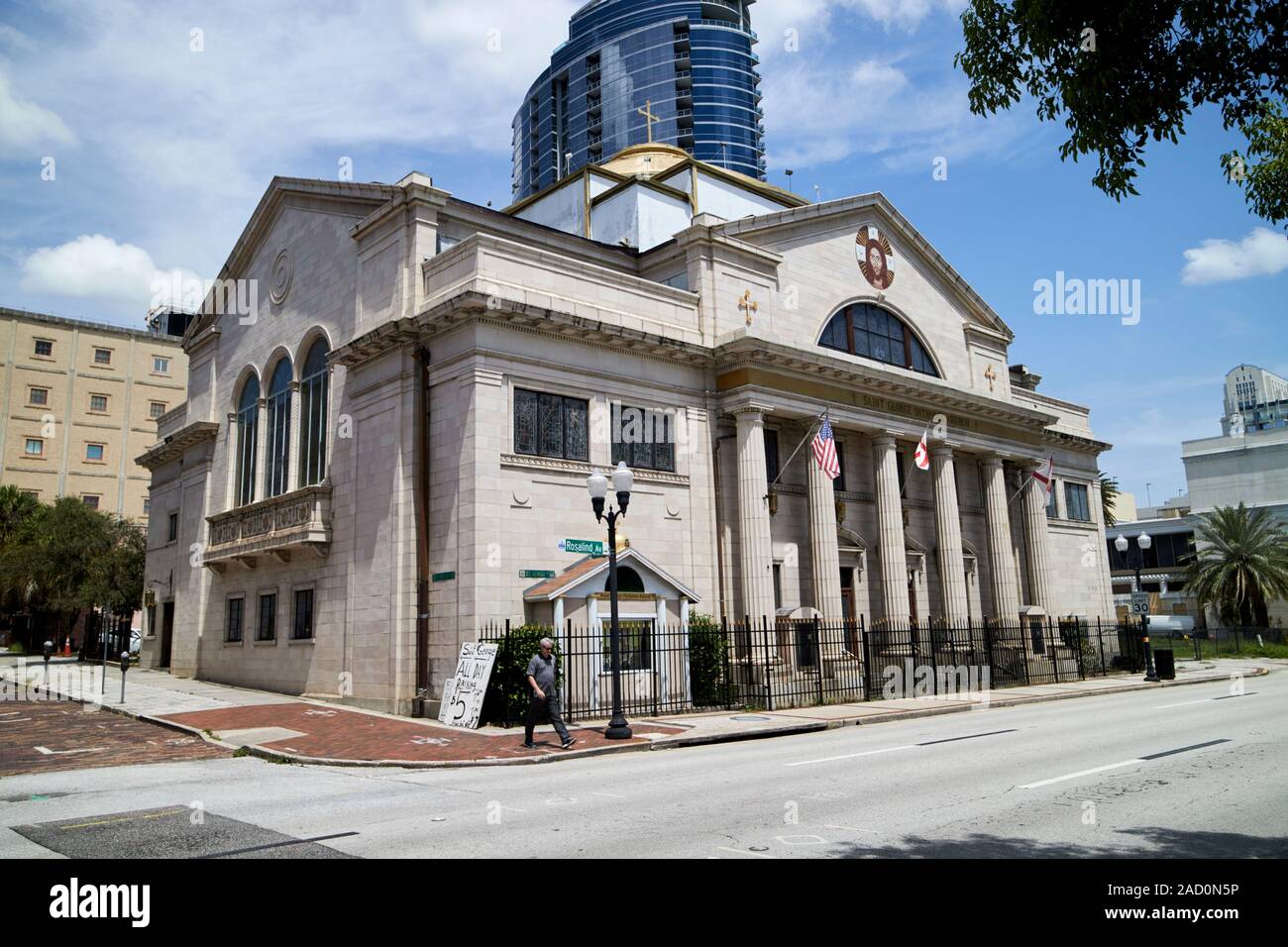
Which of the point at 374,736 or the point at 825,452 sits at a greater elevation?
the point at 825,452

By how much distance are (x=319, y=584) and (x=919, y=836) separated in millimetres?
22821

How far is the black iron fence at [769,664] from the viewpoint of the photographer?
21.2 m

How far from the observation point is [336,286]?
2923cm

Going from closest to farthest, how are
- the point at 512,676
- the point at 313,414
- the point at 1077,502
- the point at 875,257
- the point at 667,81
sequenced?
the point at 512,676 < the point at 313,414 < the point at 875,257 < the point at 1077,502 < the point at 667,81

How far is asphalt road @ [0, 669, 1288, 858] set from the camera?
8.04 m

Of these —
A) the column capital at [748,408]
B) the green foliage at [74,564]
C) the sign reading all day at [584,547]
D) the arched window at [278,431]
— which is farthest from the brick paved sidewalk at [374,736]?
the green foliage at [74,564]

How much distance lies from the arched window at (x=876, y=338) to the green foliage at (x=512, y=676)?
1635 centimetres

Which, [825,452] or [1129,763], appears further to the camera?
A: [825,452]

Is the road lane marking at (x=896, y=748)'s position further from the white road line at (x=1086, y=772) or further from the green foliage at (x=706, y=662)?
the green foliage at (x=706, y=662)

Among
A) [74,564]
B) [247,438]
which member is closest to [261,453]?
[247,438]

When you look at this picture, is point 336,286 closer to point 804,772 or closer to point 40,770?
point 40,770

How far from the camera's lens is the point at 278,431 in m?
32.3

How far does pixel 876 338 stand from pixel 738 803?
2704 centimetres

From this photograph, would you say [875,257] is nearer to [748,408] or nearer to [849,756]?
[748,408]
